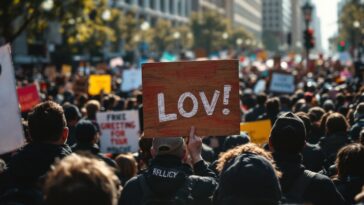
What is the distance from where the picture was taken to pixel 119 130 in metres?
10.9

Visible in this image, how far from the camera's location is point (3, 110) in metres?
5.63

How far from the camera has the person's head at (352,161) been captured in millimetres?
5117

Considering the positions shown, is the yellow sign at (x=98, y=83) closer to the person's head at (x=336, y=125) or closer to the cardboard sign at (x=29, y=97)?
the cardboard sign at (x=29, y=97)

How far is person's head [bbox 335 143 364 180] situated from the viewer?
512 centimetres

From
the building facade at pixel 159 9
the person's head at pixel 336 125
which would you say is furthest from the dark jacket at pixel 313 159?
the building facade at pixel 159 9

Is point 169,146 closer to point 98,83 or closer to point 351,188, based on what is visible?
point 351,188

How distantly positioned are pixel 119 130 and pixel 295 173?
21.2ft

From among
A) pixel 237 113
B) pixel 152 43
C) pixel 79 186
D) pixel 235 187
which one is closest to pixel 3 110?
pixel 237 113

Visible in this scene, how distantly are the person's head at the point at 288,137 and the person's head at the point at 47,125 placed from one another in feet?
4.98

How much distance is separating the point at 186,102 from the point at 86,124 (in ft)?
6.54

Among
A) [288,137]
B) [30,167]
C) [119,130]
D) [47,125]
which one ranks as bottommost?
[119,130]

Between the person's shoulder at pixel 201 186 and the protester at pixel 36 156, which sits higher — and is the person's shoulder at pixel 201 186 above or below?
below

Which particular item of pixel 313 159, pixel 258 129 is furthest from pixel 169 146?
pixel 258 129

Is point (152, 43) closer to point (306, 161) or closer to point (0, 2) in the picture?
point (0, 2)
